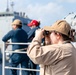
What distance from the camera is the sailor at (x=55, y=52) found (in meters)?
2.73

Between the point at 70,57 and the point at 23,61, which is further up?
the point at 70,57

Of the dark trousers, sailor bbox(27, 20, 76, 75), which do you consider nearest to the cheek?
sailor bbox(27, 20, 76, 75)

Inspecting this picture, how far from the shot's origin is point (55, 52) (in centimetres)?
274

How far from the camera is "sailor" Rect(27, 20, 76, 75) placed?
273 cm

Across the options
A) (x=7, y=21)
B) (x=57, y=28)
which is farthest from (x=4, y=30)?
(x=57, y=28)

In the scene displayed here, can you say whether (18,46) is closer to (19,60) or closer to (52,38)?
(19,60)

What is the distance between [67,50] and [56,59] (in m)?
0.13

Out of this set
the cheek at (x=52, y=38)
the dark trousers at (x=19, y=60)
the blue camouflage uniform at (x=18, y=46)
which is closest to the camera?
the cheek at (x=52, y=38)

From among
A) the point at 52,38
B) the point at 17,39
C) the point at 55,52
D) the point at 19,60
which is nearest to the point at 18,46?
the point at 17,39

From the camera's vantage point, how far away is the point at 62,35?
283 centimetres

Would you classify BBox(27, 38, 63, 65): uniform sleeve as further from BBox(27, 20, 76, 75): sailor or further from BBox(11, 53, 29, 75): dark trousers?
BBox(11, 53, 29, 75): dark trousers

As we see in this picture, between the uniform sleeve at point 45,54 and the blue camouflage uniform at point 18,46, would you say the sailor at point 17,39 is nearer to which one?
the blue camouflage uniform at point 18,46

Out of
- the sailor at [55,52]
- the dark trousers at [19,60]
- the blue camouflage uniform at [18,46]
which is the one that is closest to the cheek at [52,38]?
the sailor at [55,52]

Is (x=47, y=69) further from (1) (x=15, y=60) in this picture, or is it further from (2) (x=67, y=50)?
(1) (x=15, y=60)
